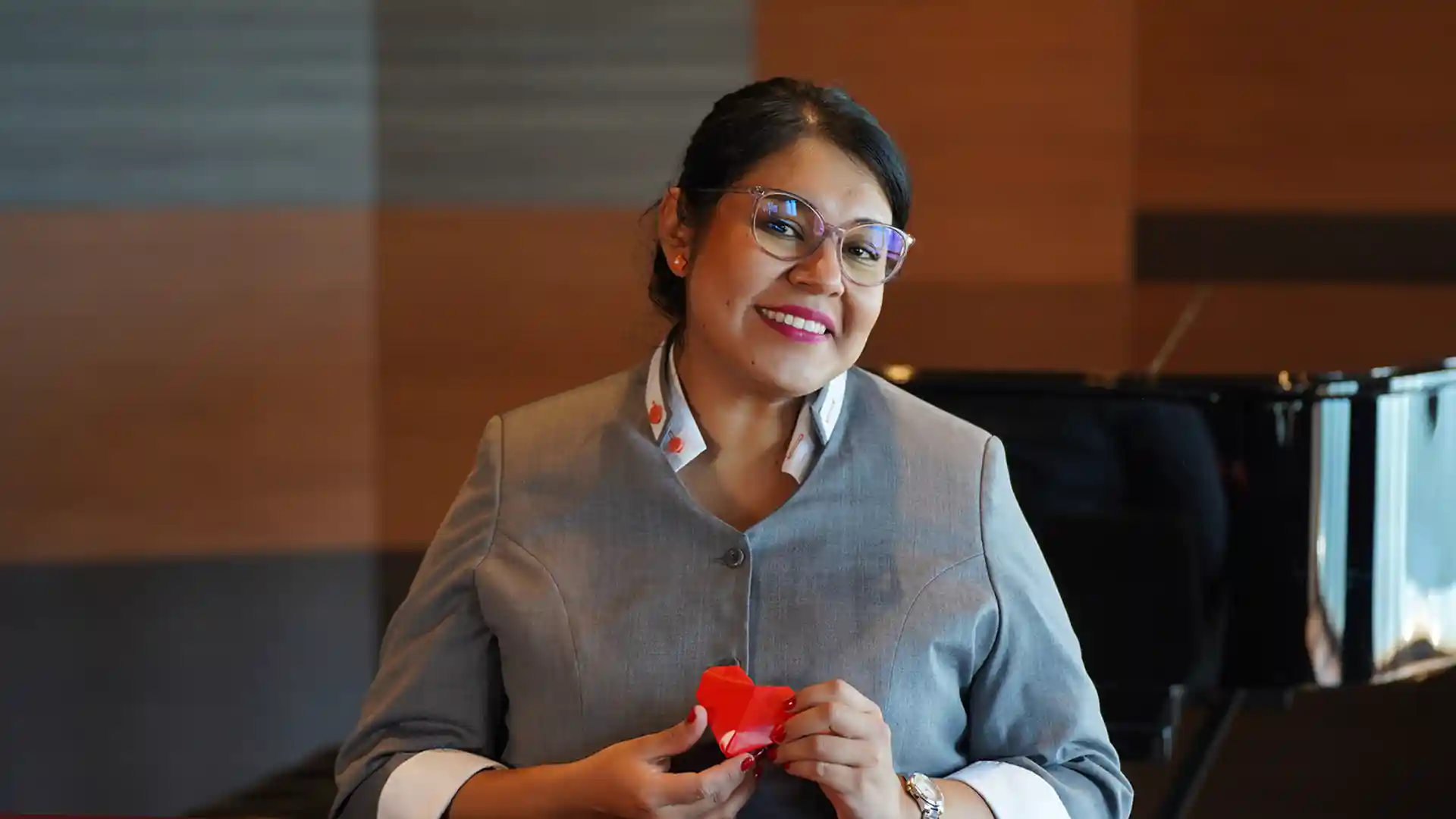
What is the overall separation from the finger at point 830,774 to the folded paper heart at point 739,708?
0.04 m

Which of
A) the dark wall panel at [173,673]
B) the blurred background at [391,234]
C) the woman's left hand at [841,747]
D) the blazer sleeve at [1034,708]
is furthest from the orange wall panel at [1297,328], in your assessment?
the dark wall panel at [173,673]

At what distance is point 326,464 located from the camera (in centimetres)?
419

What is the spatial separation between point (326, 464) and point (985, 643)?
10.0ft

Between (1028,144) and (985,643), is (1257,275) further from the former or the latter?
(985,643)

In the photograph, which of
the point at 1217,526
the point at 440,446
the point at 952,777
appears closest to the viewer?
the point at 952,777

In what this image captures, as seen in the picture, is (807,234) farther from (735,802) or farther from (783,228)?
(735,802)

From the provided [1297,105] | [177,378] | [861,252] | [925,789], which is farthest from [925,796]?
[1297,105]

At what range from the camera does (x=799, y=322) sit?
1.40m

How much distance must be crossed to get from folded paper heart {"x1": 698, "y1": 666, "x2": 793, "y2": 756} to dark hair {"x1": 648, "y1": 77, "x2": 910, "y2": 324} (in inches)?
17.7

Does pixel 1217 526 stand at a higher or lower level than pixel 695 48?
lower

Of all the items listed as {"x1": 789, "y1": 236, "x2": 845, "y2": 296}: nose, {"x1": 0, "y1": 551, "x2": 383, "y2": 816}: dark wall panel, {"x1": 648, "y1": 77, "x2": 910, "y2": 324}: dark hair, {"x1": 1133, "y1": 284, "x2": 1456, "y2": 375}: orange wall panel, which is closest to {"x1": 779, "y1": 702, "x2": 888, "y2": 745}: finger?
{"x1": 789, "y1": 236, "x2": 845, "y2": 296}: nose

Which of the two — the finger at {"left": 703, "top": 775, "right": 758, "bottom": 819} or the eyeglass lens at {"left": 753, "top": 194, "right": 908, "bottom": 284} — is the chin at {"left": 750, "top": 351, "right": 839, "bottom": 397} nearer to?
the eyeglass lens at {"left": 753, "top": 194, "right": 908, "bottom": 284}

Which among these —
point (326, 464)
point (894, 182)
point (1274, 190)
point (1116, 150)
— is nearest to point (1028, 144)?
point (1116, 150)

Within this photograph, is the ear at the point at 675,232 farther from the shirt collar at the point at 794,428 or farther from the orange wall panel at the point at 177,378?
the orange wall panel at the point at 177,378
